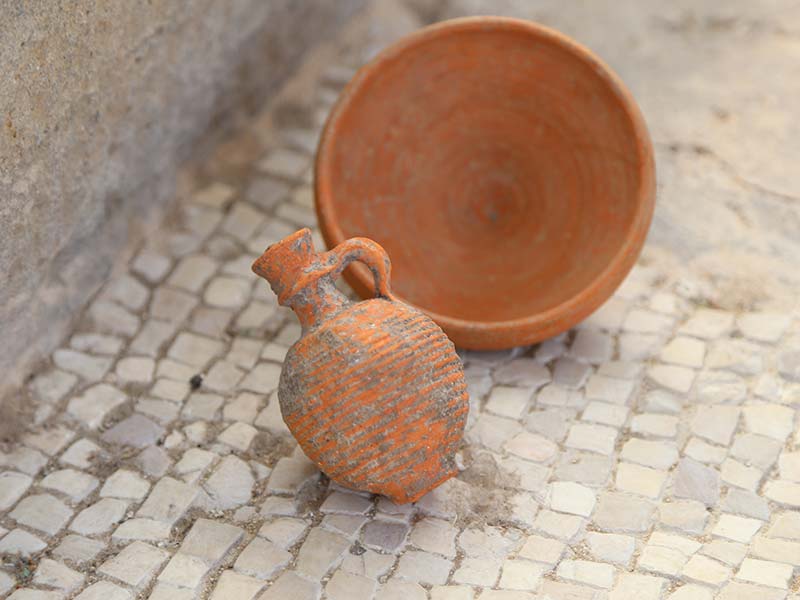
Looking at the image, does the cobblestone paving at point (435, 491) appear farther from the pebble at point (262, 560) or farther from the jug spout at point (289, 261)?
the jug spout at point (289, 261)

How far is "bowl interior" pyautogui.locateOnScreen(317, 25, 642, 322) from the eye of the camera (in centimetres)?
527

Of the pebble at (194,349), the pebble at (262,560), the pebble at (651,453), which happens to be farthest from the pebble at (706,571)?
the pebble at (194,349)

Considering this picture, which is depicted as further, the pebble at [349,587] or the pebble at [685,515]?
the pebble at [685,515]

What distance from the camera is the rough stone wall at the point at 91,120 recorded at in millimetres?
4719

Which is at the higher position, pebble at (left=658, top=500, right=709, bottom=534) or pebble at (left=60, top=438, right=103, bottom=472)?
pebble at (left=60, top=438, right=103, bottom=472)

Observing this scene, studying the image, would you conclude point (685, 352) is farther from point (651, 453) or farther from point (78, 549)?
point (78, 549)

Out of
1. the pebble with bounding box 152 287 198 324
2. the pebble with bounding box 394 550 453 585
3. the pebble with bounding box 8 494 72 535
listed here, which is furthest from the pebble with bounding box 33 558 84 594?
the pebble with bounding box 152 287 198 324

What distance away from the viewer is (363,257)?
4461 millimetres

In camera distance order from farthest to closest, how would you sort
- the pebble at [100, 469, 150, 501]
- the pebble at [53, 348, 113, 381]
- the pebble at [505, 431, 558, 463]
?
the pebble at [53, 348, 113, 381] → the pebble at [505, 431, 558, 463] → the pebble at [100, 469, 150, 501]

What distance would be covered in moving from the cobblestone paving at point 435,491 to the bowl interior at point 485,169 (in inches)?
16.1

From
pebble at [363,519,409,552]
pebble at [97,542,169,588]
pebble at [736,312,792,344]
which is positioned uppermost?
pebble at [97,542,169,588]

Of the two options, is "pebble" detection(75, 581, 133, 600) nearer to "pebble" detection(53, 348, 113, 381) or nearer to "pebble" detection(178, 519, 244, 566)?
"pebble" detection(178, 519, 244, 566)

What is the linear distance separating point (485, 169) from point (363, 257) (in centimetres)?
136

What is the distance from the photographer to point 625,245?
5.06 metres
